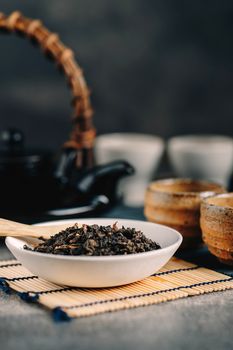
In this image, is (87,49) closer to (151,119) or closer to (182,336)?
(151,119)

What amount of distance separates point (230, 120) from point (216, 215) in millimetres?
1427

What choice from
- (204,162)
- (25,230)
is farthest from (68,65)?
(25,230)

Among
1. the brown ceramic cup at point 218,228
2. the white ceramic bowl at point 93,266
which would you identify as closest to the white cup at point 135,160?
the brown ceramic cup at point 218,228

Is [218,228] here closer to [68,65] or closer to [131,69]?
[68,65]

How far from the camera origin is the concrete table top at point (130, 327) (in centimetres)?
89

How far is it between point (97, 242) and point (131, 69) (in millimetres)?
1459

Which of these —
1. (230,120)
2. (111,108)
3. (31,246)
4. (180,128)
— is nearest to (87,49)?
(111,108)

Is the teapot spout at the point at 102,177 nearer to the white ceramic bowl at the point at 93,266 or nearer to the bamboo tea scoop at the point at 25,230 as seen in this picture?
the bamboo tea scoop at the point at 25,230

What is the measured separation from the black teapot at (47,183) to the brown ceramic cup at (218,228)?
36 cm

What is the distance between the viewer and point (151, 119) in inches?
98.4

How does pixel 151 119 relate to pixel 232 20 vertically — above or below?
below

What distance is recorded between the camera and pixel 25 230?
3.83 ft

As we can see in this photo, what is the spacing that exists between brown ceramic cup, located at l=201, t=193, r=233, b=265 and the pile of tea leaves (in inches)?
4.6

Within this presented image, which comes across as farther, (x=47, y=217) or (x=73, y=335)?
(x=47, y=217)
